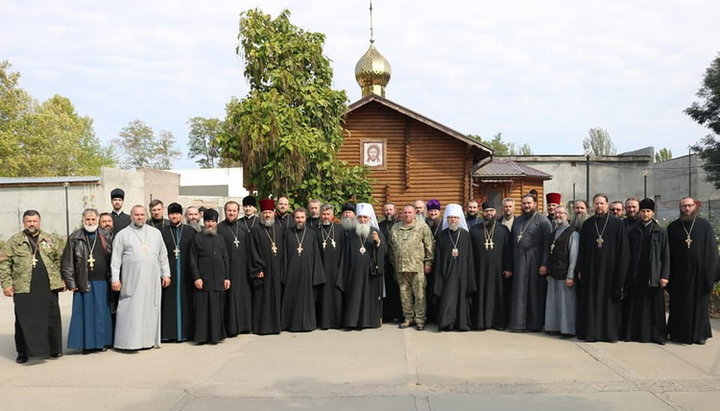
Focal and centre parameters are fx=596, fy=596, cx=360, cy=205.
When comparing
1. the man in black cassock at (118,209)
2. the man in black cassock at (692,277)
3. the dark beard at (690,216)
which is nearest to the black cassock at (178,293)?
the man in black cassock at (118,209)

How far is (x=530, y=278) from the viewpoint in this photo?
8.16m

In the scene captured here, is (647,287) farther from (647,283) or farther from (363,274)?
(363,274)

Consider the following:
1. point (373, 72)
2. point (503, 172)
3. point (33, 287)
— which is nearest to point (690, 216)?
point (33, 287)

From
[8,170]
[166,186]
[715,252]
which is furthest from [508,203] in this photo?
[8,170]

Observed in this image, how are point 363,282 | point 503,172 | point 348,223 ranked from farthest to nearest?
point 503,172
point 348,223
point 363,282

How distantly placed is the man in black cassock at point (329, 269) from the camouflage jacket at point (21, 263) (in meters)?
3.45

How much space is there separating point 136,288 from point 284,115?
214 inches

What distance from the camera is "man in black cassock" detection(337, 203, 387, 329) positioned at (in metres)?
8.46

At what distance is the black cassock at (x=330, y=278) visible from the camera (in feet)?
28.2

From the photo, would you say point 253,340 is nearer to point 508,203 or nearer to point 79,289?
point 79,289

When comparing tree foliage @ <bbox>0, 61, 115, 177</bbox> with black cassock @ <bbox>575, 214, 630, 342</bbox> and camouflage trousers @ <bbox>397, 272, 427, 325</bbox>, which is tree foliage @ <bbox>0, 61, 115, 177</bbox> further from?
black cassock @ <bbox>575, 214, 630, 342</bbox>

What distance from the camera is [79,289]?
7090 millimetres

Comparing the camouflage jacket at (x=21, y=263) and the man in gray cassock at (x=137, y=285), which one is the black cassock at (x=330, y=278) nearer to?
the man in gray cassock at (x=137, y=285)

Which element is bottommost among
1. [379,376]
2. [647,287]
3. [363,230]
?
[379,376]
